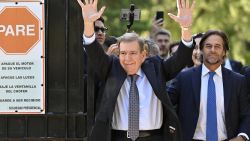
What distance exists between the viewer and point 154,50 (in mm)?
8258

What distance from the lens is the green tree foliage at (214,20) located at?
749 inches

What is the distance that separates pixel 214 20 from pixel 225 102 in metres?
12.2

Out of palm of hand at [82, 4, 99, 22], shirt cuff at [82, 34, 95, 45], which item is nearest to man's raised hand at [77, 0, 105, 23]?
palm of hand at [82, 4, 99, 22]

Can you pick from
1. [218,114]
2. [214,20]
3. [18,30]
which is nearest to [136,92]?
[218,114]

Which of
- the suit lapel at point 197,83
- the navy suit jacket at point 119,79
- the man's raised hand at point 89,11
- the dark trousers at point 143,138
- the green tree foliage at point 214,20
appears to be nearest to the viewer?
the man's raised hand at point 89,11

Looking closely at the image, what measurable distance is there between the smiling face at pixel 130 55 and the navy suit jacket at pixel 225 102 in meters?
0.78

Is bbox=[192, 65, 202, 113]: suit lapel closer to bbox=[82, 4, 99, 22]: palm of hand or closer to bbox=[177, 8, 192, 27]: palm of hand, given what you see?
bbox=[177, 8, 192, 27]: palm of hand

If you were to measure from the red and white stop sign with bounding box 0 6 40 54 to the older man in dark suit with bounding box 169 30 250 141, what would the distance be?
161 centimetres

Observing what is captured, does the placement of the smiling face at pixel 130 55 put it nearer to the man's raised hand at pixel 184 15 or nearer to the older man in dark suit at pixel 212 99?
the man's raised hand at pixel 184 15

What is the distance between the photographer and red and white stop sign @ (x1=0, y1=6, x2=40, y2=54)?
21.5 ft

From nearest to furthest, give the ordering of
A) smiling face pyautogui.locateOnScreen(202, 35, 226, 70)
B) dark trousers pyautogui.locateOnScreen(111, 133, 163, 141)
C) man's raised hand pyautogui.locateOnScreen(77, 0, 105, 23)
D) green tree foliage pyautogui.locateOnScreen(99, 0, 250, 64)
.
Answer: man's raised hand pyautogui.locateOnScreen(77, 0, 105, 23)
dark trousers pyautogui.locateOnScreen(111, 133, 163, 141)
smiling face pyautogui.locateOnScreen(202, 35, 226, 70)
green tree foliage pyautogui.locateOnScreen(99, 0, 250, 64)

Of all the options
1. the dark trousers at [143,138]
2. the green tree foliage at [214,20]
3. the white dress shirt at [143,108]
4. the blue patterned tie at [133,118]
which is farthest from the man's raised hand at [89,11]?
the green tree foliage at [214,20]

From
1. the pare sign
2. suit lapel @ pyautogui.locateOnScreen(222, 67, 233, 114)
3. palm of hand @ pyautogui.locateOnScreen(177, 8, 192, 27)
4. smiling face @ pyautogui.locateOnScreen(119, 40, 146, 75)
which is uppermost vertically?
palm of hand @ pyautogui.locateOnScreen(177, 8, 192, 27)

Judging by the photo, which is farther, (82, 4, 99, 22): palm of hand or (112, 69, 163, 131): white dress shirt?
(112, 69, 163, 131): white dress shirt
